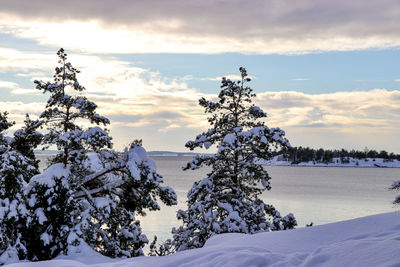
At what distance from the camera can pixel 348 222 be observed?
9484mm

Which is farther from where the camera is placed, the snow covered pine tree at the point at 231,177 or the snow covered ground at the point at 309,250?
the snow covered pine tree at the point at 231,177

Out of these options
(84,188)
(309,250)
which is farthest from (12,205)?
(309,250)

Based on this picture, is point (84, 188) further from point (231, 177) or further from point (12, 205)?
point (231, 177)

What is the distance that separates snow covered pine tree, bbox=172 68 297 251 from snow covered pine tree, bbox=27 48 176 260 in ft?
8.01

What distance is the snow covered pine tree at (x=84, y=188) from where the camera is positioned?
43.8ft

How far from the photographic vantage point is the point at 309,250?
23.5 feet

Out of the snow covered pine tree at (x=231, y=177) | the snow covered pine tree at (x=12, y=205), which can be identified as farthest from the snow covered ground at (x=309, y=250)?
the snow covered pine tree at (x=231, y=177)

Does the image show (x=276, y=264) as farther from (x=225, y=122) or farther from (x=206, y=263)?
(x=225, y=122)

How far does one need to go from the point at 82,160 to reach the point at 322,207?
48.8 metres

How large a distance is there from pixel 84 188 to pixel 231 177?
7688 millimetres

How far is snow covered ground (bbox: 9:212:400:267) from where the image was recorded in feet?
19.4

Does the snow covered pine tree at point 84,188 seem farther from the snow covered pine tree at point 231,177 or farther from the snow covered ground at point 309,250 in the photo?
the snow covered ground at point 309,250

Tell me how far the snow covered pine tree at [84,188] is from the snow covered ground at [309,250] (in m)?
5.99

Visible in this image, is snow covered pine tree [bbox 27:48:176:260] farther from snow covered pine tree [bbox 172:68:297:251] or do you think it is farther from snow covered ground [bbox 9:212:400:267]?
snow covered ground [bbox 9:212:400:267]
